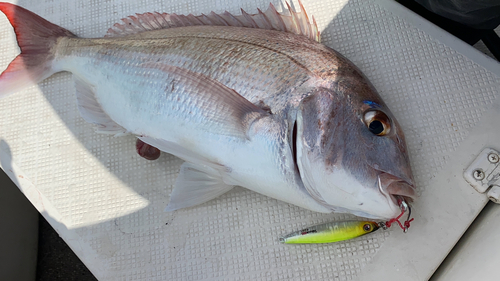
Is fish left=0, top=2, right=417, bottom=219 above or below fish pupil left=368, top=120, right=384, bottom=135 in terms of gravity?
below

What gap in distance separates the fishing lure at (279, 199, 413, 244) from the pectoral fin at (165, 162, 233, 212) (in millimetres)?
368

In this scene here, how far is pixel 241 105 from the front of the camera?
1.09 m

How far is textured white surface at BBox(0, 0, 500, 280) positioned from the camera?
1.33 metres

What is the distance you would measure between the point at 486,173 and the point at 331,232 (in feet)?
2.32

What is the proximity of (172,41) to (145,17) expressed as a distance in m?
0.32

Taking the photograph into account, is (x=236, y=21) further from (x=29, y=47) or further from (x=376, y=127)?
(x=29, y=47)

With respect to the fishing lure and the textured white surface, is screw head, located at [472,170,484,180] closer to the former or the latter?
the textured white surface

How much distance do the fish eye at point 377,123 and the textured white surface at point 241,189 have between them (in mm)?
470

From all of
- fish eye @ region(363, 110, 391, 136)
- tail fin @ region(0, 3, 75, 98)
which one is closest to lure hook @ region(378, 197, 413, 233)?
fish eye @ region(363, 110, 391, 136)

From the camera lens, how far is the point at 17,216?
1.86 metres

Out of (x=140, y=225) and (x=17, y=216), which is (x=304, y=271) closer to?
(x=140, y=225)

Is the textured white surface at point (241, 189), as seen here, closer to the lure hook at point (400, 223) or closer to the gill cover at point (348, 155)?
the lure hook at point (400, 223)

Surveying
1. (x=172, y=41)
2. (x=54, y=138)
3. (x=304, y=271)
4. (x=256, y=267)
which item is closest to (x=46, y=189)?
(x=54, y=138)

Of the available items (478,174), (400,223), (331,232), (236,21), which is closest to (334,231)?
(331,232)
